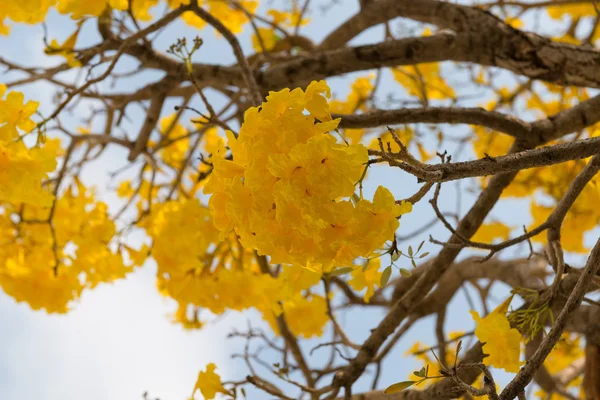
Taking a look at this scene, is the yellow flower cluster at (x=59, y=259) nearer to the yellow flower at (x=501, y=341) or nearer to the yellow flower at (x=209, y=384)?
the yellow flower at (x=209, y=384)

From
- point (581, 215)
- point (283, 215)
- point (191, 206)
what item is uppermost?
point (581, 215)

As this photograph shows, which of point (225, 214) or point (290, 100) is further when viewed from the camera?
point (225, 214)

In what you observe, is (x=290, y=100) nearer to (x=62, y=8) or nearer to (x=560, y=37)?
(x=62, y=8)

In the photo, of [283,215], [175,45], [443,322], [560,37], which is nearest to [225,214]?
[283,215]

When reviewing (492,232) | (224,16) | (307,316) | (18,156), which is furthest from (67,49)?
(492,232)

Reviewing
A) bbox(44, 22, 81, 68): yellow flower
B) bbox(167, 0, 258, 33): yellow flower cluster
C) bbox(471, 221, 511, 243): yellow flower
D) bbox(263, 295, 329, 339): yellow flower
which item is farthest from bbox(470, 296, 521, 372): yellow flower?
bbox(167, 0, 258, 33): yellow flower cluster

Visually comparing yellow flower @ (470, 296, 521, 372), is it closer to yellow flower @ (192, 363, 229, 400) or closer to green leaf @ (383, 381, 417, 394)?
green leaf @ (383, 381, 417, 394)
